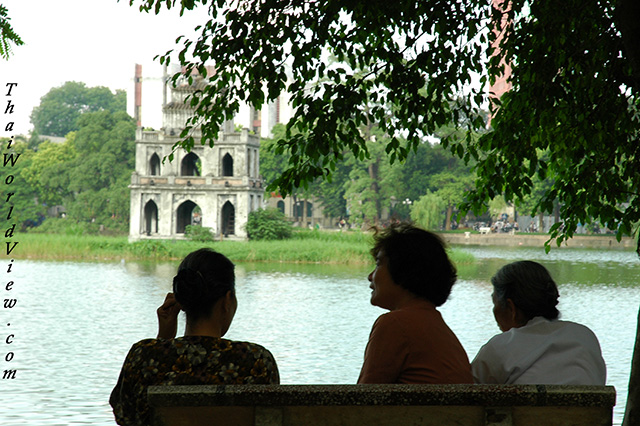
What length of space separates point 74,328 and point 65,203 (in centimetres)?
4212

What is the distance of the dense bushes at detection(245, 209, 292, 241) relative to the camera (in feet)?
136

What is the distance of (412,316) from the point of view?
2.63 metres

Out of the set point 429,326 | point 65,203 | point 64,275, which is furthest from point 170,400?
point 65,203

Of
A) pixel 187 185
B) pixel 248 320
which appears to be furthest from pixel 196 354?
pixel 187 185

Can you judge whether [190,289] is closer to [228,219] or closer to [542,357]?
[542,357]

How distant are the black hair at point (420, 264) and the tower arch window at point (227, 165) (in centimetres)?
4260

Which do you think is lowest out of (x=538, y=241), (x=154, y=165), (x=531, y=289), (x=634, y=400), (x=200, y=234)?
(x=538, y=241)

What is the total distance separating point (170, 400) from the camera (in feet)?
6.96

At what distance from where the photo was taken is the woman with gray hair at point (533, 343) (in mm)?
2861

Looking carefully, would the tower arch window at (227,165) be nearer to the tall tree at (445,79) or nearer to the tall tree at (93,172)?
the tall tree at (93,172)

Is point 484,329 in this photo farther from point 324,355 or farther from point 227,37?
point 227,37

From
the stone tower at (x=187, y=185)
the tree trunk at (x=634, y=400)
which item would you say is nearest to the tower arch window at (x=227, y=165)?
the stone tower at (x=187, y=185)

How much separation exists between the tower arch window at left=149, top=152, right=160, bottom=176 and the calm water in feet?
40.9

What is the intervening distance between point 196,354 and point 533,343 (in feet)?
3.64
